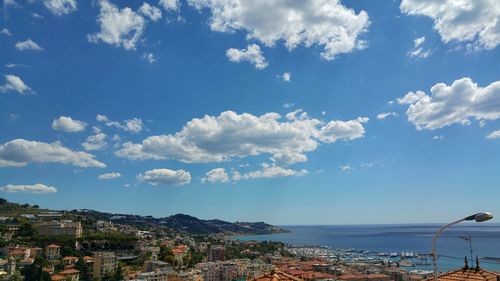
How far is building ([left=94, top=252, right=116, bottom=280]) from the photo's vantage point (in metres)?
63.1

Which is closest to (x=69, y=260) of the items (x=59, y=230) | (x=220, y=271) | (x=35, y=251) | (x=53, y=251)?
(x=53, y=251)

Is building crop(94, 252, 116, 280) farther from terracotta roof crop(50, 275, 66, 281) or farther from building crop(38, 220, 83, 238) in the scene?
building crop(38, 220, 83, 238)

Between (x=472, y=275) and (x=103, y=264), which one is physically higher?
(x=472, y=275)

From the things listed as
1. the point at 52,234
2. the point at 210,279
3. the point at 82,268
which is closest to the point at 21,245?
the point at 52,234

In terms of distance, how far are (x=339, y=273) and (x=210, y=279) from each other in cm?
2130

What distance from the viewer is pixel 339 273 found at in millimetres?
72562

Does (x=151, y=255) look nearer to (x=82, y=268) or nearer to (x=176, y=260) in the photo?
(x=176, y=260)

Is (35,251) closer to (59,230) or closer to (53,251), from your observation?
(53,251)

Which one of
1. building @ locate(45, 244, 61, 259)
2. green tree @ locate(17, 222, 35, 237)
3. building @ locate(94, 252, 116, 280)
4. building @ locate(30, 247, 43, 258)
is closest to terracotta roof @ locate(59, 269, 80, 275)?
building @ locate(94, 252, 116, 280)

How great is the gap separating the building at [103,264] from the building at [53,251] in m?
10.9

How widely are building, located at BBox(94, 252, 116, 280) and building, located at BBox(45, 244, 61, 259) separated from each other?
10914mm

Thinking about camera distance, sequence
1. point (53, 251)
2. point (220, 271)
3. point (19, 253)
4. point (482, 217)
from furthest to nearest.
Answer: point (53, 251) → point (220, 271) → point (19, 253) → point (482, 217)

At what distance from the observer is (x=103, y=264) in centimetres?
6412

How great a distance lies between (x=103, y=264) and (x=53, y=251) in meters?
13.9
